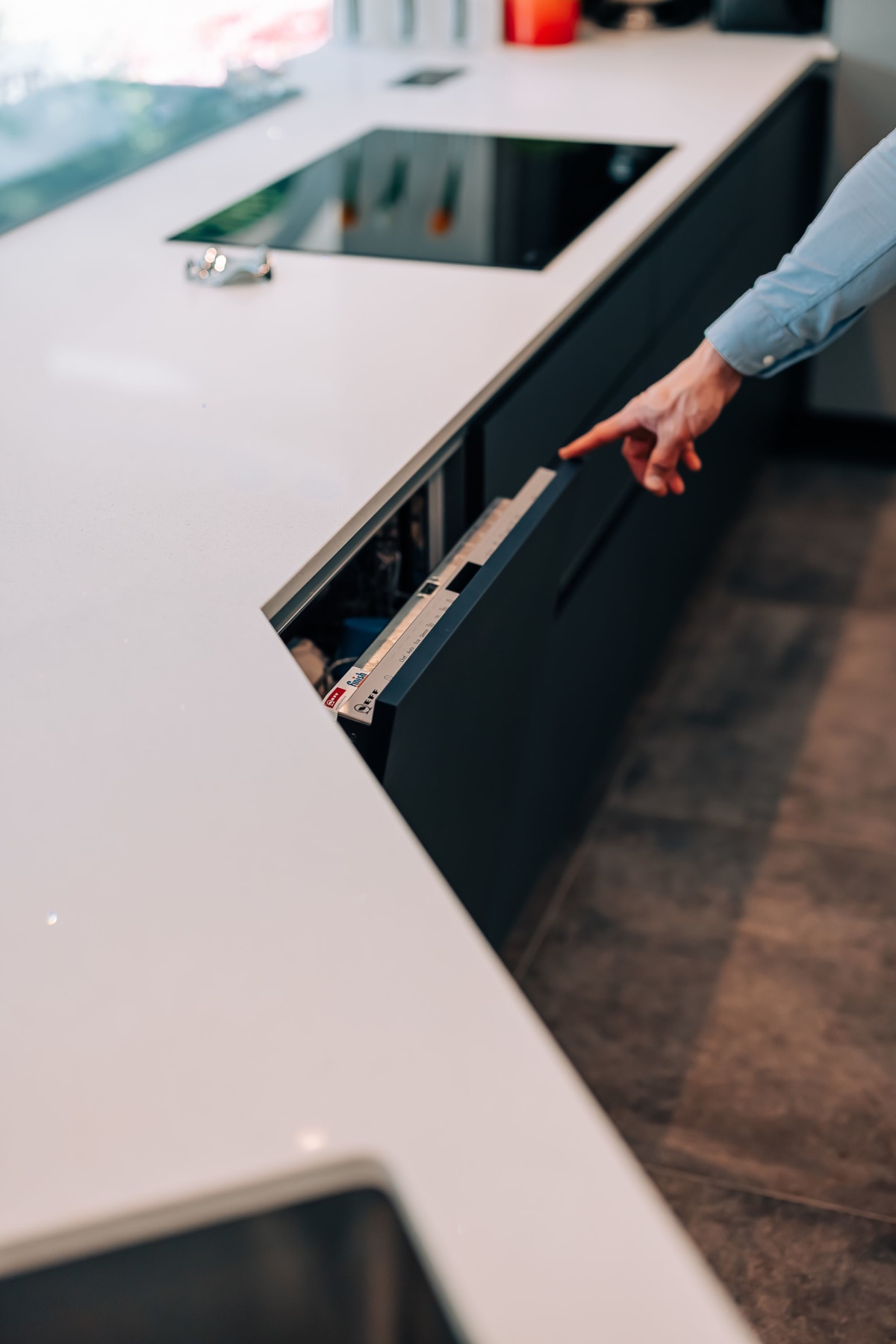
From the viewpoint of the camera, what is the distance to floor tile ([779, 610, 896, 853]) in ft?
6.23

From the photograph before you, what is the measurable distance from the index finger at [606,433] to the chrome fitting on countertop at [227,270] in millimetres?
404

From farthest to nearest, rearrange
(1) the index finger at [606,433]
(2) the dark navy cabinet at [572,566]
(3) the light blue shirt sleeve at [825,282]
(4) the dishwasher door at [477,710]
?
(1) the index finger at [606,433], (3) the light blue shirt sleeve at [825,282], (2) the dark navy cabinet at [572,566], (4) the dishwasher door at [477,710]

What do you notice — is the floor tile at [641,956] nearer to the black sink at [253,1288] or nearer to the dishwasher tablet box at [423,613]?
the dishwasher tablet box at [423,613]

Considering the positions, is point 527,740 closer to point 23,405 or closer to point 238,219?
point 23,405

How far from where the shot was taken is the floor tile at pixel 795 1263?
4.14 ft

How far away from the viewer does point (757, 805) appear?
1.95m

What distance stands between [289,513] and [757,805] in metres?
1.16

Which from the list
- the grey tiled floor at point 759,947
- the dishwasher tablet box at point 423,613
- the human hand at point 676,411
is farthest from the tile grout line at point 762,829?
A: the dishwasher tablet box at point 423,613

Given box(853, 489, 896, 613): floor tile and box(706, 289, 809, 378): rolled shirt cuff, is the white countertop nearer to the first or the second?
box(706, 289, 809, 378): rolled shirt cuff

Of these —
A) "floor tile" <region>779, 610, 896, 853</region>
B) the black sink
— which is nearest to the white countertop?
the black sink

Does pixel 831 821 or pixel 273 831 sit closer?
pixel 273 831

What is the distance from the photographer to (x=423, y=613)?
3.30 feet

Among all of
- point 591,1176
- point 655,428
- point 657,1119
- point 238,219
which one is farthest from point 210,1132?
point 238,219

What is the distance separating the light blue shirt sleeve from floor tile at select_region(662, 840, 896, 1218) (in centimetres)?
76
